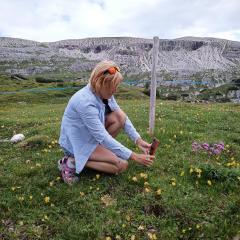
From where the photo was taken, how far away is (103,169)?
977 cm

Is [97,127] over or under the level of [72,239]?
over

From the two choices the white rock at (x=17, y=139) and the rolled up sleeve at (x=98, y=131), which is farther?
the white rock at (x=17, y=139)

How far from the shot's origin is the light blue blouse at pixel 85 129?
902 cm

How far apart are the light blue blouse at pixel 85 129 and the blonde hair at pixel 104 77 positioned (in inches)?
15.4

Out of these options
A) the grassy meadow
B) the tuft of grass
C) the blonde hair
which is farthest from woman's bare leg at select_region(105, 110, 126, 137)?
the tuft of grass

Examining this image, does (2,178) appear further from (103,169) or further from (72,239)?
(72,239)

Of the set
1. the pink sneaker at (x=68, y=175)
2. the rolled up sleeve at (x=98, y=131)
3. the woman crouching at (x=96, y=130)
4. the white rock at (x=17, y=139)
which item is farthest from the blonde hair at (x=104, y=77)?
the white rock at (x=17, y=139)

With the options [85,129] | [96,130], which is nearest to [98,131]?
[96,130]

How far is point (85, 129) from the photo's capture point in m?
9.50

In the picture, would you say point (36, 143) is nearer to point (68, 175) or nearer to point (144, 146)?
point (68, 175)

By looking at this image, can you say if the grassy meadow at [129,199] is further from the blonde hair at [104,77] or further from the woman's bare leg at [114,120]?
the blonde hair at [104,77]

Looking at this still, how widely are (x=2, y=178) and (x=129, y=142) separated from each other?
4593 millimetres

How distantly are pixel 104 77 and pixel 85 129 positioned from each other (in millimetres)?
1426

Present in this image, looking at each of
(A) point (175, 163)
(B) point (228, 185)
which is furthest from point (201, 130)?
(B) point (228, 185)
